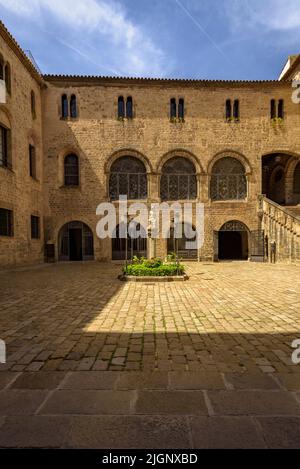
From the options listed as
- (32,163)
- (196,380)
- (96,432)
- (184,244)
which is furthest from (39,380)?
(32,163)

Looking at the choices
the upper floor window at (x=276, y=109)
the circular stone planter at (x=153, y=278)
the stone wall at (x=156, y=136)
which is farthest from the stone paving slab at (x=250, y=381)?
the upper floor window at (x=276, y=109)

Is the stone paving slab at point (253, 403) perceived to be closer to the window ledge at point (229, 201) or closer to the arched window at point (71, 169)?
the window ledge at point (229, 201)

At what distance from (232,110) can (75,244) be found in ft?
49.3

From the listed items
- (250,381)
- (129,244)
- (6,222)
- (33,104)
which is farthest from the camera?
(129,244)

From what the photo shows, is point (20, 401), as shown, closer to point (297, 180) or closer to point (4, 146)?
point (4, 146)

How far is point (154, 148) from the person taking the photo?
18.3 metres

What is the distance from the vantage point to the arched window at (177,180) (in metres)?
18.6

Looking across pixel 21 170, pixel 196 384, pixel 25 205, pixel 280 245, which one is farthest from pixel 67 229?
pixel 196 384

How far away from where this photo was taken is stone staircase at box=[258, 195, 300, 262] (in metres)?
14.4

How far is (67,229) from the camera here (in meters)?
18.4

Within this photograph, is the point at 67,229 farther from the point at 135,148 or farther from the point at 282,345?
the point at 282,345

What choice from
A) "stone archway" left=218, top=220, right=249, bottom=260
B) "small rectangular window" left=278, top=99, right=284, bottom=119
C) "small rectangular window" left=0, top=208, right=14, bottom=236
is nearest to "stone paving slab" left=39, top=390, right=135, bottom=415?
"small rectangular window" left=0, top=208, right=14, bottom=236

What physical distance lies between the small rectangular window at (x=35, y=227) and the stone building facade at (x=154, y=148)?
0.35m

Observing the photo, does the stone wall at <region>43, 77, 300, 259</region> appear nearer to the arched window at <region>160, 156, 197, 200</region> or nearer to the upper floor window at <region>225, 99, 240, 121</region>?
the upper floor window at <region>225, 99, 240, 121</region>
